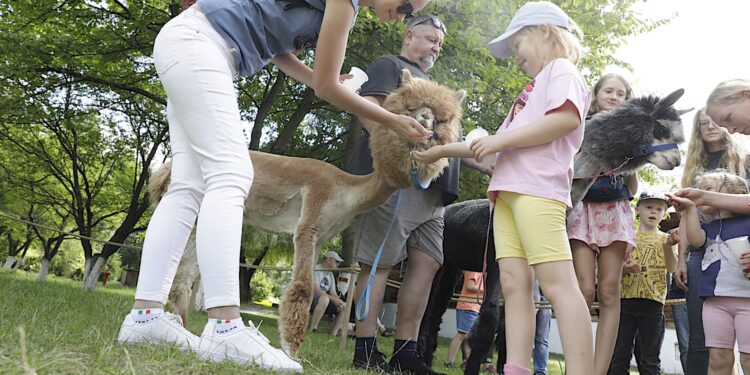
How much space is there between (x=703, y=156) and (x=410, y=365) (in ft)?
9.02

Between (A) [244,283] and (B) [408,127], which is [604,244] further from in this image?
(A) [244,283]

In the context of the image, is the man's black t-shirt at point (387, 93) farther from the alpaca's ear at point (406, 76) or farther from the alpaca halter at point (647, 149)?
the alpaca halter at point (647, 149)

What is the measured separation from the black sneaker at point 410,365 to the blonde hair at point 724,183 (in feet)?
7.18

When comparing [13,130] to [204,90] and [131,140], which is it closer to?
[131,140]

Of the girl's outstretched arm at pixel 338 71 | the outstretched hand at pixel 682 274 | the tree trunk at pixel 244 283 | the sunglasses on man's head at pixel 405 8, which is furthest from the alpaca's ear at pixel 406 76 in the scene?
the tree trunk at pixel 244 283

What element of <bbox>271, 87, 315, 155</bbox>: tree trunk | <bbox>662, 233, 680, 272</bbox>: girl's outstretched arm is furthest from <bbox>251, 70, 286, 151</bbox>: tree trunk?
<bbox>662, 233, 680, 272</bbox>: girl's outstretched arm

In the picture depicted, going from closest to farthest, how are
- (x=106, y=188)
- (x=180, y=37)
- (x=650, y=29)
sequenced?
(x=180, y=37), (x=650, y=29), (x=106, y=188)

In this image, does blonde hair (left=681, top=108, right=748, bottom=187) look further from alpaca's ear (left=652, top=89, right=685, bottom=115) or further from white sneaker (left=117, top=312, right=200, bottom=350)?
white sneaker (left=117, top=312, right=200, bottom=350)

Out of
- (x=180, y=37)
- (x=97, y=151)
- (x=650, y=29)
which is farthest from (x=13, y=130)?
(x=180, y=37)

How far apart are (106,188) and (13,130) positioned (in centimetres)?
389

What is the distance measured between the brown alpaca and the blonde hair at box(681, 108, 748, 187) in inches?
76.1

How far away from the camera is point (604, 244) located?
13.0ft

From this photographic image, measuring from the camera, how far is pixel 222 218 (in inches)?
99.0

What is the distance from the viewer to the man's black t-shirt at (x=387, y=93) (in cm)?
430
